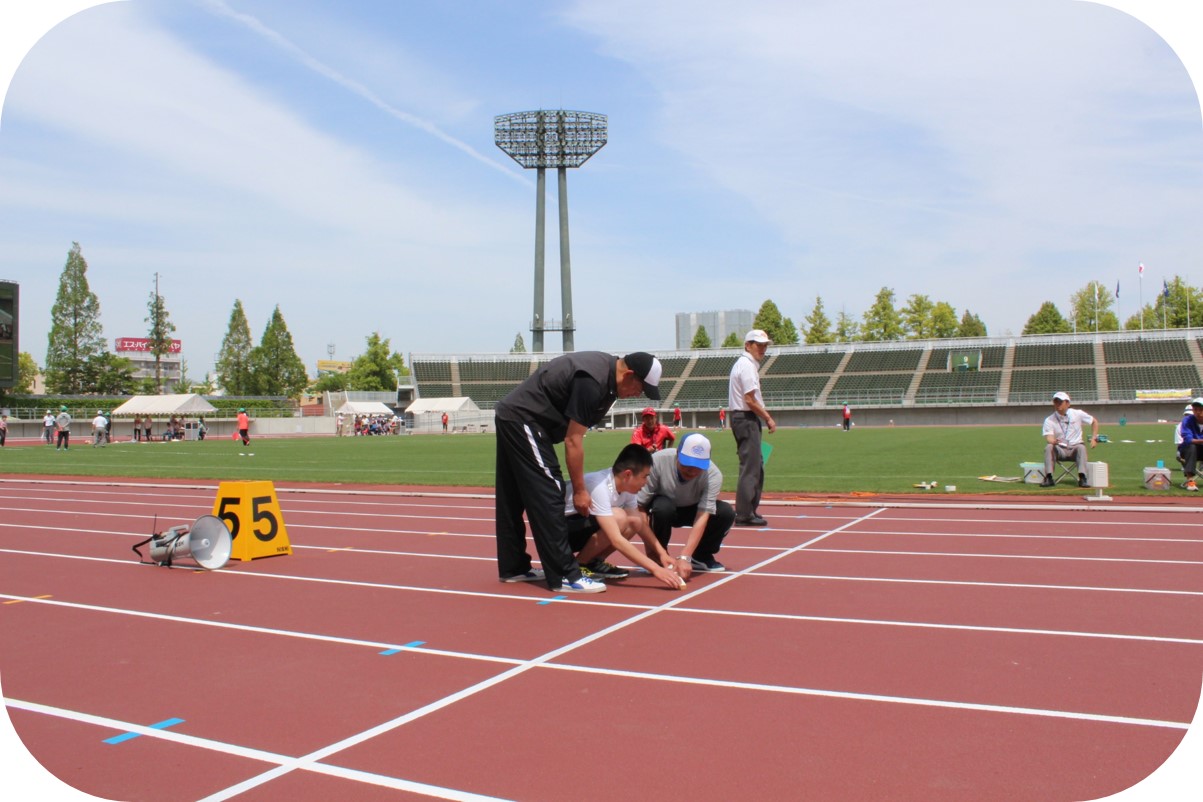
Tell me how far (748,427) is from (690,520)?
9.83 feet

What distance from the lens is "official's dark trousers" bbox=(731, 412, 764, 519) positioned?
32.9ft

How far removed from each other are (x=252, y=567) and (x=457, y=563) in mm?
1878

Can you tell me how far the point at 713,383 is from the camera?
254ft

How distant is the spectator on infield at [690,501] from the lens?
6742 mm

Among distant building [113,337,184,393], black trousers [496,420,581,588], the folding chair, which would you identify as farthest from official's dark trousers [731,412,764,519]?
distant building [113,337,184,393]

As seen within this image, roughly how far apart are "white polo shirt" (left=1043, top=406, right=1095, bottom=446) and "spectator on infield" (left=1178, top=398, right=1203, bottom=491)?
1298 mm

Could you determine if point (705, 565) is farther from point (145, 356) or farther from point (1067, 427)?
point (145, 356)

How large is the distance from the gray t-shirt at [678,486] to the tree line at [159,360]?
73.4m

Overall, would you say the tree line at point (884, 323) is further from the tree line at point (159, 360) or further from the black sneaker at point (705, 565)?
the black sneaker at point (705, 565)

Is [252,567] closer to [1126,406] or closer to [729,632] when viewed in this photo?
[729,632]

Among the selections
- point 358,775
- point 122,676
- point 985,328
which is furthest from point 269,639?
point 985,328

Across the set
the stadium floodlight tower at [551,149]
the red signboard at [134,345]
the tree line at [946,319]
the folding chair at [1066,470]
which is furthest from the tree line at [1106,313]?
the red signboard at [134,345]

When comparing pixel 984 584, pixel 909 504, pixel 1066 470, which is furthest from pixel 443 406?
pixel 984 584

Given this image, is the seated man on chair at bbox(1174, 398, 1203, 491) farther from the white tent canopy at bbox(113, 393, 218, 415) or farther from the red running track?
the white tent canopy at bbox(113, 393, 218, 415)
